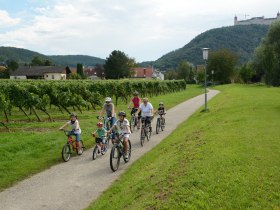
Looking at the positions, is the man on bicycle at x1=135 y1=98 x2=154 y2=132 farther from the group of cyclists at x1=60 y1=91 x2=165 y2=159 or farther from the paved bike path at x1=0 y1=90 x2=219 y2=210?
the paved bike path at x1=0 y1=90 x2=219 y2=210

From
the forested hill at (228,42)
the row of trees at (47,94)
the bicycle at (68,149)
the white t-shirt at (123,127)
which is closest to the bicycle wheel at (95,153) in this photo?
the bicycle at (68,149)

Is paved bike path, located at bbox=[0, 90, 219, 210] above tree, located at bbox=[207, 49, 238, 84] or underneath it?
underneath

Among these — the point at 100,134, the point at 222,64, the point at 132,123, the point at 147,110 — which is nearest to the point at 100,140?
the point at 100,134

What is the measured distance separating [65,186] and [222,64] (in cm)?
9479

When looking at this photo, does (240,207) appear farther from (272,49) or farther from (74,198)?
(272,49)

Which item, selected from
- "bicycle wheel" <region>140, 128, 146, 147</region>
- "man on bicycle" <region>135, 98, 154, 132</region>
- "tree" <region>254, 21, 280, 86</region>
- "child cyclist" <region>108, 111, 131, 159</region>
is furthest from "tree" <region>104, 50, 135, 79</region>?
"child cyclist" <region>108, 111, 131, 159</region>

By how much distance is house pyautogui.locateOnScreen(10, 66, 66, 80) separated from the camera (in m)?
104

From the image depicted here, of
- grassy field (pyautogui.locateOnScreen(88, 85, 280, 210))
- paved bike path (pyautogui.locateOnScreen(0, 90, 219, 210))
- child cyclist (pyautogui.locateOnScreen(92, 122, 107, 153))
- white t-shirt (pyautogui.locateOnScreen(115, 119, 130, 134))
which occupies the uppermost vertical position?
white t-shirt (pyautogui.locateOnScreen(115, 119, 130, 134))

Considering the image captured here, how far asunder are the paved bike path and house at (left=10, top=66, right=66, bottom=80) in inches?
3702

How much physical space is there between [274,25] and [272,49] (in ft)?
7.47

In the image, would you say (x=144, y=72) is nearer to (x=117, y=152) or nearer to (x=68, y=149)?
(x=68, y=149)

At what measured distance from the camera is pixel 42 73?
107625 mm

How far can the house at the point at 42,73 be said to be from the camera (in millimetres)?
104250

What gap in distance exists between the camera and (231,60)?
10062cm
